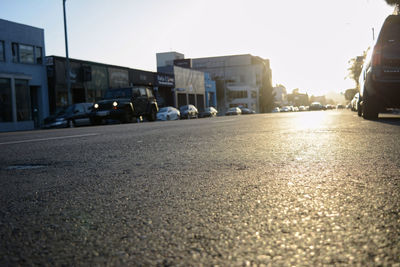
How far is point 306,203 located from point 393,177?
1066 mm

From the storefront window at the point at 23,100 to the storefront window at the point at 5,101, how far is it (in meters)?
0.69

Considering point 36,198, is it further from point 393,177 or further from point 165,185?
point 393,177

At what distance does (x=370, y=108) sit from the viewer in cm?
1051

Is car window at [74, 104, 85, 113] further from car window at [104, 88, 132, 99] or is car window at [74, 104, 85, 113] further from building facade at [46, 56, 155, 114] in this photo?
building facade at [46, 56, 155, 114]

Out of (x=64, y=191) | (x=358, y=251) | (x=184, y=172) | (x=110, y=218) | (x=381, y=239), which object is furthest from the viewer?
(x=184, y=172)

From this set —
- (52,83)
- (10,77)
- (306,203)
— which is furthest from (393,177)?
(52,83)

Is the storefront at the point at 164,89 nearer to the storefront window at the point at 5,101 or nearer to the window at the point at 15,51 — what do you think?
the window at the point at 15,51

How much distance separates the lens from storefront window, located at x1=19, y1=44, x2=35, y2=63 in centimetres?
2892

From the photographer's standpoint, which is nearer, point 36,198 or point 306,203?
point 306,203

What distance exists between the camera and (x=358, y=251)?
1.29 meters

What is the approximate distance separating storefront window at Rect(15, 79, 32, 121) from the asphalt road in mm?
27101

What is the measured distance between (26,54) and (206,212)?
31373 millimetres

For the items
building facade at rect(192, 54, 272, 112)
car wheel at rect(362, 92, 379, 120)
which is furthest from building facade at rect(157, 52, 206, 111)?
car wheel at rect(362, 92, 379, 120)

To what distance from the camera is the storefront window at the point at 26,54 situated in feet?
94.9
